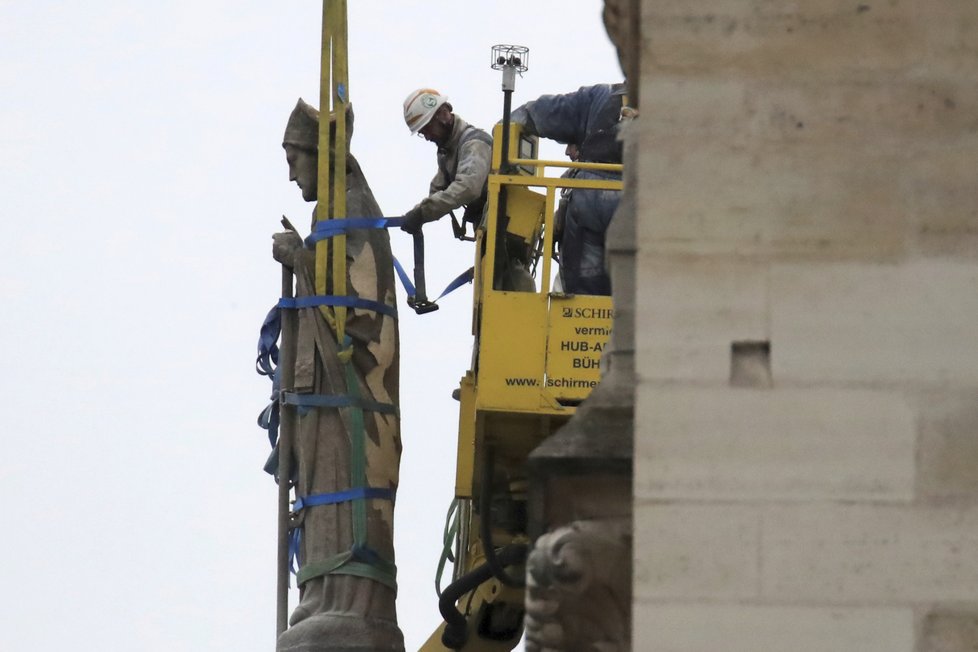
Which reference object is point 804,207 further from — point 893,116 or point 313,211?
point 313,211

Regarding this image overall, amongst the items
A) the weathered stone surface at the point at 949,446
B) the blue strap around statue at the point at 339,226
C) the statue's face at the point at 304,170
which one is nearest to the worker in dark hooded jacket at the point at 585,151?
the blue strap around statue at the point at 339,226

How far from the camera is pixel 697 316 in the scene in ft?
23.3

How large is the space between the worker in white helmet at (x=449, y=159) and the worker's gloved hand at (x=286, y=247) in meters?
0.65

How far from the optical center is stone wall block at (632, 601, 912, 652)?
22.8 ft

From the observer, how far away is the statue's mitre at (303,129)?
47.0 feet

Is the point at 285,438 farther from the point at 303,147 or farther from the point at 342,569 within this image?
the point at 303,147

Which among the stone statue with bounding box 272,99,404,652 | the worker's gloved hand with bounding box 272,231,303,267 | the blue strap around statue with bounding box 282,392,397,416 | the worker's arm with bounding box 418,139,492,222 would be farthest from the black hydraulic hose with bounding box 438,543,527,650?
the worker's gloved hand with bounding box 272,231,303,267

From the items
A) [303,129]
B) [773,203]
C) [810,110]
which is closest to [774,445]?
[773,203]

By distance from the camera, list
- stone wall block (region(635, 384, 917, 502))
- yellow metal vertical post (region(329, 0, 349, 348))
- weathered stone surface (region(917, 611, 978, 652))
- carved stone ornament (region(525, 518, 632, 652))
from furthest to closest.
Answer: yellow metal vertical post (region(329, 0, 349, 348))
carved stone ornament (region(525, 518, 632, 652))
stone wall block (region(635, 384, 917, 502))
weathered stone surface (region(917, 611, 978, 652))

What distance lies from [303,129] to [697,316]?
7.45 meters

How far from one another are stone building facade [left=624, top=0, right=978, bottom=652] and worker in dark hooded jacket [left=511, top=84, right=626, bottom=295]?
703cm

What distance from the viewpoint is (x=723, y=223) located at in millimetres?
7125

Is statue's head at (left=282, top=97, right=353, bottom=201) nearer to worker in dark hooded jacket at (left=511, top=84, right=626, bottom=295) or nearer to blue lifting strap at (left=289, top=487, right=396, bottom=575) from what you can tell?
worker in dark hooded jacket at (left=511, top=84, right=626, bottom=295)

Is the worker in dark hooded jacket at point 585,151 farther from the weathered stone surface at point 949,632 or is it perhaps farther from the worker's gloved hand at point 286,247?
the weathered stone surface at point 949,632
